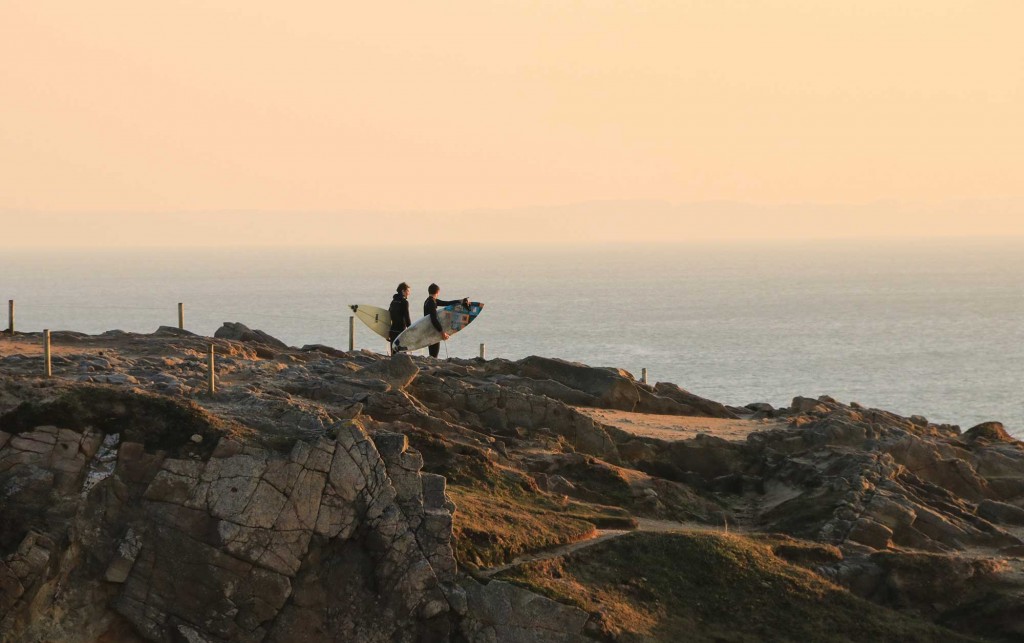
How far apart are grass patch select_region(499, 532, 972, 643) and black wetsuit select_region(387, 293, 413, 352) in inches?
623

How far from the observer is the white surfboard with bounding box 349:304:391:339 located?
1697 inches

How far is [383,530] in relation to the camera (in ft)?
80.7

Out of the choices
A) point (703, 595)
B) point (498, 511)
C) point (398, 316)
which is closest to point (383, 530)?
point (498, 511)

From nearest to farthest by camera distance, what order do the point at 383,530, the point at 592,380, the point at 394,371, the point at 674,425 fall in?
the point at 383,530
the point at 394,371
the point at 674,425
the point at 592,380

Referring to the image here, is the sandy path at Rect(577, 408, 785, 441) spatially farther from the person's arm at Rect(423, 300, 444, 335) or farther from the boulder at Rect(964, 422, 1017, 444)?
the boulder at Rect(964, 422, 1017, 444)

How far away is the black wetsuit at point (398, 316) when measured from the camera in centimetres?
4172

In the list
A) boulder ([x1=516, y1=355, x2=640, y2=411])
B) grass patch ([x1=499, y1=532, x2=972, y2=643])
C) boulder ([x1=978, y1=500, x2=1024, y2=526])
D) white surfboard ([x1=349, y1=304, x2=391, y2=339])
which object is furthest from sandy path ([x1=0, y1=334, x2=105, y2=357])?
boulder ([x1=978, y1=500, x2=1024, y2=526])

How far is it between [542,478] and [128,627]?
33.0 ft

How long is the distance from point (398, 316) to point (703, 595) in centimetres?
1762

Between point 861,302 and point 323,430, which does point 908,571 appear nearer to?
point 323,430

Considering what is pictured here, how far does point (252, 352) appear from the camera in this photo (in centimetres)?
3747

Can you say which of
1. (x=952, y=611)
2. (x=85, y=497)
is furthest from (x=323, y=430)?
(x=952, y=611)

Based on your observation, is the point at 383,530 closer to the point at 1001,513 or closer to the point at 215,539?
the point at 215,539

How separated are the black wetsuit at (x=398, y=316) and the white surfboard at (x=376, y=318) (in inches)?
33.5
